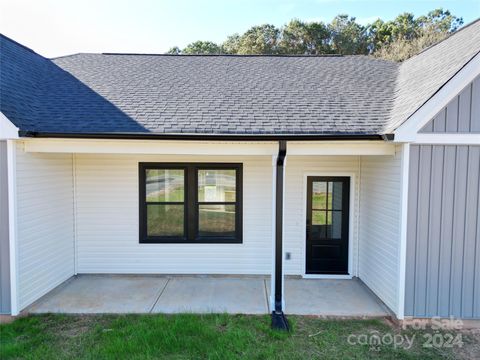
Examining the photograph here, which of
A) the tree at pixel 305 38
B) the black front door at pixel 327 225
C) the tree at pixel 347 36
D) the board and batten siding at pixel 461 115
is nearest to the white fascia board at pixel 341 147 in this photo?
the board and batten siding at pixel 461 115

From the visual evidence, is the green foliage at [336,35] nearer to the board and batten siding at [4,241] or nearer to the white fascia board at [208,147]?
the white fascia board at [208,147]

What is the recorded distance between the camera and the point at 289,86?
22.7 feet

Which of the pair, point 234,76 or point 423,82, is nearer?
point 423,82

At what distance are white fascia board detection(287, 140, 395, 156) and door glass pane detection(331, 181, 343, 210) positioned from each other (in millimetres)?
1662

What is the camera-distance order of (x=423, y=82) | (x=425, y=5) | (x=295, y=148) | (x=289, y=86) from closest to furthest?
(x=295, y=148), (x=423, y=82), (x=289, y=86), (x=425, y=5)

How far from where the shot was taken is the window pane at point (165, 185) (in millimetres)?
6621

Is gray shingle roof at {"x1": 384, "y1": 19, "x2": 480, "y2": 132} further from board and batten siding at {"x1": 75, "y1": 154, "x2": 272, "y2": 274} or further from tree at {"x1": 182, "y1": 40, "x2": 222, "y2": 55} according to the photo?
tree at {"x1": 182, "y1": 40, "x2": 222, "y2": 55}

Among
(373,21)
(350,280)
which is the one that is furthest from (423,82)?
(373,21)

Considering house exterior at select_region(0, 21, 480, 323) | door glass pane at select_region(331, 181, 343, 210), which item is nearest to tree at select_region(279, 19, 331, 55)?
house exterior at select_region(0, 21, 480, 323)

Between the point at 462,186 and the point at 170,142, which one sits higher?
the point at 170,142

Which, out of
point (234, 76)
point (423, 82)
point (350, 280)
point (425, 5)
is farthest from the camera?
point (425, 5)

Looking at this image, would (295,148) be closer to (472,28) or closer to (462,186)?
(462,186)

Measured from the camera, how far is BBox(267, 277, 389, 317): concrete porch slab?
5000 millimetres

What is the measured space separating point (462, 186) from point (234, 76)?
5.18 metres
